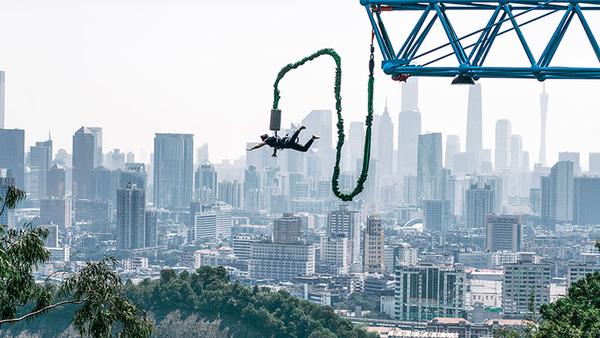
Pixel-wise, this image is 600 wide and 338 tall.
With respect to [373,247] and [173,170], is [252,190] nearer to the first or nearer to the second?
[173,170]

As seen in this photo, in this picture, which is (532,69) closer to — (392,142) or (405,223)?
(405,223)

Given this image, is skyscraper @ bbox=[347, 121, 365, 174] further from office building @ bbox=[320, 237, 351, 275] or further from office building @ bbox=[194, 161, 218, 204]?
office building @ bbox=[320, 237, 351, 275]

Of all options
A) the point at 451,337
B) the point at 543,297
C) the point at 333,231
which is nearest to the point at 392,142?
the point at 333,231

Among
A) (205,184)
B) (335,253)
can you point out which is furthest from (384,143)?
(335,253)

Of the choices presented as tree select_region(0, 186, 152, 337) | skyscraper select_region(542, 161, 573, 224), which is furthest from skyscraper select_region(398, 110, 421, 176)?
tree select_region(0, 186, 152, 337)

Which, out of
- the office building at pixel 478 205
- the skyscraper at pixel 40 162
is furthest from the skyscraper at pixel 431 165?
the skyscraper at pixel 40 162

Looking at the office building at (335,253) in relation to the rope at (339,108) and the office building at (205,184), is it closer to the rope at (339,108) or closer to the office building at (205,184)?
the office building at (205,184)
